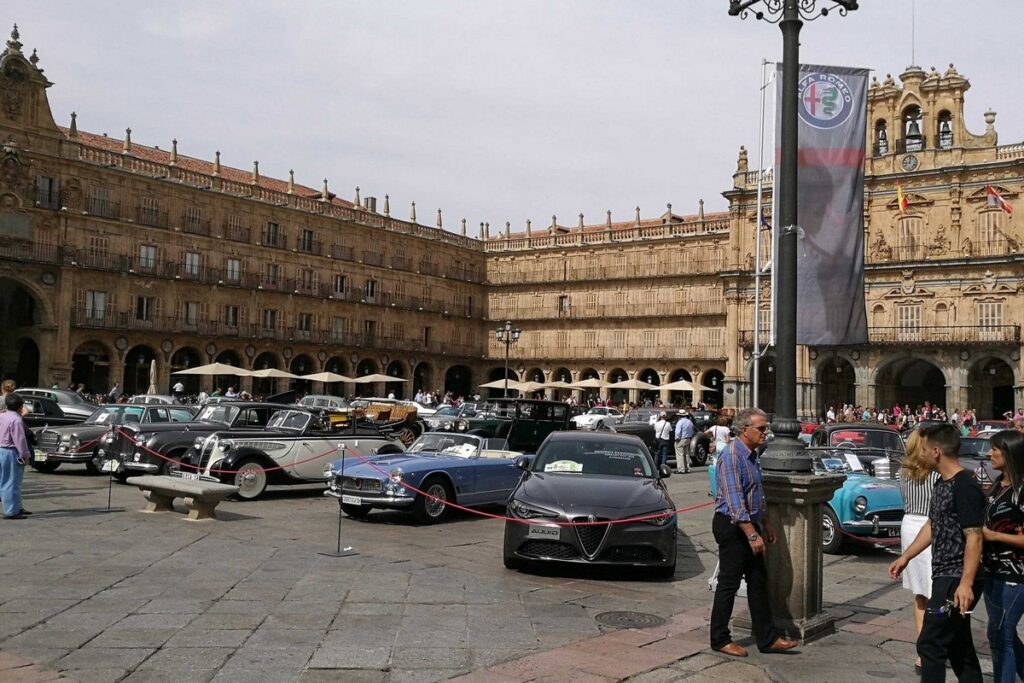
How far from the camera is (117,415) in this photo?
17.4 m

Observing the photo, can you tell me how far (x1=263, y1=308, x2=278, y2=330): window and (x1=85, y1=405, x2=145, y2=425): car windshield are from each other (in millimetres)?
31290

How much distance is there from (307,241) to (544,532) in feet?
146

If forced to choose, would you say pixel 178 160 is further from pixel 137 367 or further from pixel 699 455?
pixel 699 455

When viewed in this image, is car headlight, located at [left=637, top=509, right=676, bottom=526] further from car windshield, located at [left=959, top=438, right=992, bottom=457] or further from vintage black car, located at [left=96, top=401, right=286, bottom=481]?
car windshield, located at [left=959, top=438, right=992, bottom=457]

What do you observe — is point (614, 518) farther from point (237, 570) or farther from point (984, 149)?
point (984, 149)

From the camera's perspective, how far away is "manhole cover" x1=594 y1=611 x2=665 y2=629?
677 centimetres

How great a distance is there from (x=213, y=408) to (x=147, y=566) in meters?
8.30

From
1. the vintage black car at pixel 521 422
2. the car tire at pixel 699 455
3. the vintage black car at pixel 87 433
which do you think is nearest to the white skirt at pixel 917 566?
the vintage black car at pixel 521 422

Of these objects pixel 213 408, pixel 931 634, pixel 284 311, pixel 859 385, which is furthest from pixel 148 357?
pixel 931 634

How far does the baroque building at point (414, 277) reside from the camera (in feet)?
132

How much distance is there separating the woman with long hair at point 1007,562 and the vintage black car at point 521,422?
40.1 feet

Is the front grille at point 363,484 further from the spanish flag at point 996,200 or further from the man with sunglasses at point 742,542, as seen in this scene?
the spanish flag at point 996,200

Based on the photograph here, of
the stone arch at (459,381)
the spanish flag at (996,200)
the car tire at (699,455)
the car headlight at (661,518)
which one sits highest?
the spanish flag at (996,200)

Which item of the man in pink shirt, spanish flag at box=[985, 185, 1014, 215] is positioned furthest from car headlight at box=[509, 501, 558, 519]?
spanish flag at box=[985, 185, 1014, 215]
